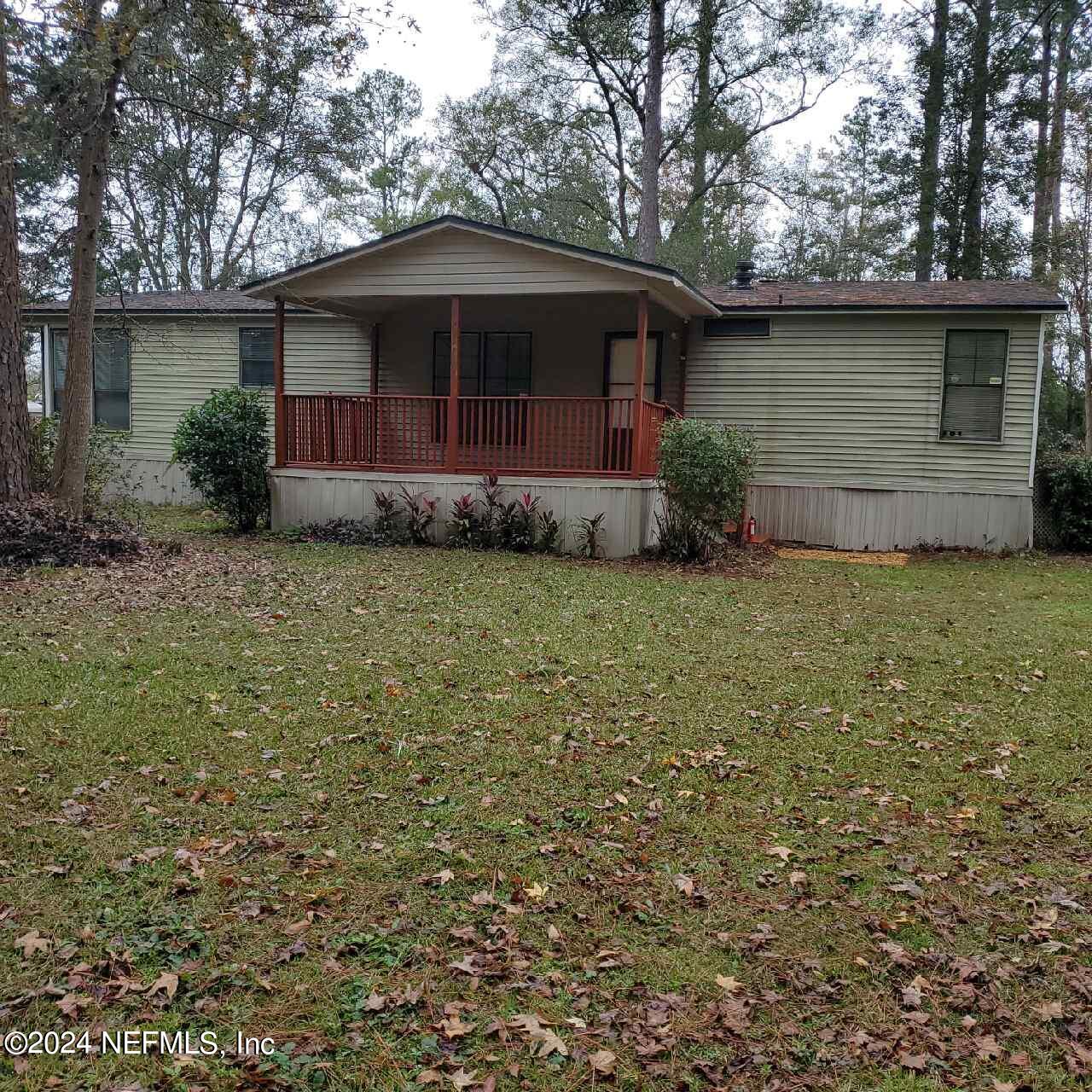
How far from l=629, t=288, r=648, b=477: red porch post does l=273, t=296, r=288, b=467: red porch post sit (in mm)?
5157

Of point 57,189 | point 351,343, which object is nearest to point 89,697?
point 351,343

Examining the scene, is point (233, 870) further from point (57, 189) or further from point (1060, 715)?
point (57, 189)

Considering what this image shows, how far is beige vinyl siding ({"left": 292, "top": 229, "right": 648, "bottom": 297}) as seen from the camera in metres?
11.2

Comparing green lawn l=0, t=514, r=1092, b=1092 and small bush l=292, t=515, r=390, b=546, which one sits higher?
small bush l=292, t=515, r=390, b=546

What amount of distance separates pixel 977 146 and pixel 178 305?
726 inches

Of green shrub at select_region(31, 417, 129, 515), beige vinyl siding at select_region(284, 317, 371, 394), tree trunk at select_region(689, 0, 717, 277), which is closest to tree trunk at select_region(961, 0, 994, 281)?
tree trunk at select_region(689, 0, 717, 277)

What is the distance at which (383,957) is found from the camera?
2.93 m

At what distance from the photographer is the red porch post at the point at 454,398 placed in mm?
11602

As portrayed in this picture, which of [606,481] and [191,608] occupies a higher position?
[606,481]

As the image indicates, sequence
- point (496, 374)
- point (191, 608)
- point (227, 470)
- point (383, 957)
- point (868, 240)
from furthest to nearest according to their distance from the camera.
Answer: point (868, 240) < point (496, 374) < point (227, 470) < point (191, 608) < point (383, 957)

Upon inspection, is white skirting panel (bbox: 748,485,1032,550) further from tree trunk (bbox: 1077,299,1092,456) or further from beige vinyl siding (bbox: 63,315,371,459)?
beige vinyl siding (bbox: 63,315,371,459)

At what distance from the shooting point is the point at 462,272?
11672 millimetres

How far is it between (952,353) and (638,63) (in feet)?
44.4

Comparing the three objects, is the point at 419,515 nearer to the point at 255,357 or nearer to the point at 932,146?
the point at 255,357
